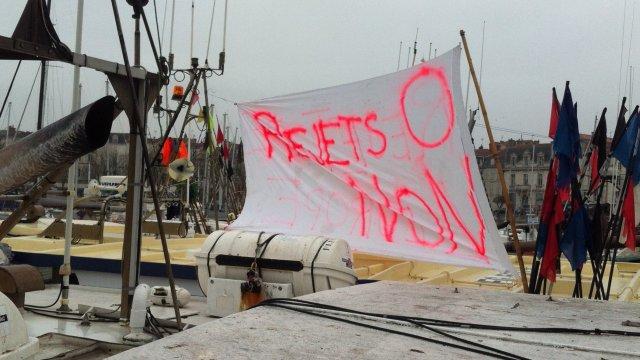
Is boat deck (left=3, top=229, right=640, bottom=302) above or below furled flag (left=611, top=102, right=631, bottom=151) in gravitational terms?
below

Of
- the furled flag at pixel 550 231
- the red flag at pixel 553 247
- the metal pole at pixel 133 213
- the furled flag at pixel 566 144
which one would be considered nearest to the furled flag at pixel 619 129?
the furled flag at pixel 566 144

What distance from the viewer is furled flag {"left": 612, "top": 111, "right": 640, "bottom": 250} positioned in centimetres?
650

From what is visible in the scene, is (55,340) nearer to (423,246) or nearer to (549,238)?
(423,246)

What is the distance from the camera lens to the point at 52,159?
12.0 feet

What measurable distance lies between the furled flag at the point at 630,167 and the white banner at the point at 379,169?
2.18 metres

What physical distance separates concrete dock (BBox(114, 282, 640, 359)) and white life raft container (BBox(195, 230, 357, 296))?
4.57 feet

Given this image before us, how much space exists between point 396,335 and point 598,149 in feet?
14.9

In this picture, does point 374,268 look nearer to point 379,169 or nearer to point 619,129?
point 379,169

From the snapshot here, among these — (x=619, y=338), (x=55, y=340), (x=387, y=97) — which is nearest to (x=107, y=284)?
(x=55, y=340)

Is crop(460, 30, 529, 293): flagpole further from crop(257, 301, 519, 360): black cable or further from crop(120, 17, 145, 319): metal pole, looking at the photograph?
crop(120, 17, 145, 319): metal pole

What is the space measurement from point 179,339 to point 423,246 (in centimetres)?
302

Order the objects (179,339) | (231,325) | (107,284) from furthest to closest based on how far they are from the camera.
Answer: (107,284), (231,325), (179,339)

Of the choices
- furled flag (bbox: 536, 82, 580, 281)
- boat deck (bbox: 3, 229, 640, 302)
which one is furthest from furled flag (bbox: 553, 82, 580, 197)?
boat deck (bbox: 3, 229, 640, 302)

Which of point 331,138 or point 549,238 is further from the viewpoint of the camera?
point 331,138
